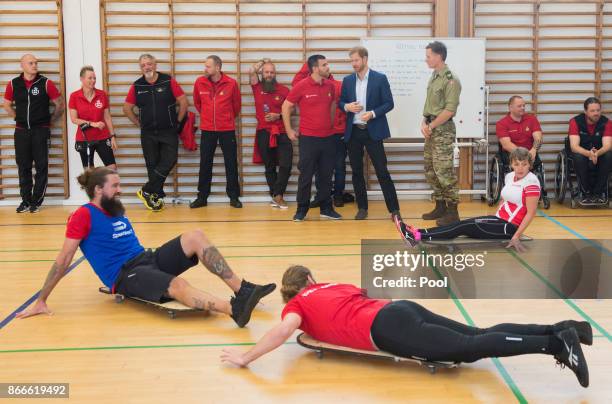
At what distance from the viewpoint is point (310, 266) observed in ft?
22.6

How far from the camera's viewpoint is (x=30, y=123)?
398 inches

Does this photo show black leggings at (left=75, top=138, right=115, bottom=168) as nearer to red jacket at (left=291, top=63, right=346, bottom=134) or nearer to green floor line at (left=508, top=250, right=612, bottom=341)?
red jacket at (left=291, top=63, right=346, bottom=134)

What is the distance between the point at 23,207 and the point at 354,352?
697 centimetres

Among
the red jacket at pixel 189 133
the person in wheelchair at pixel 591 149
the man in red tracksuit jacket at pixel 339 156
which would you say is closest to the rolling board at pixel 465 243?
the man in red tracksuit jacket at pixel 339 156

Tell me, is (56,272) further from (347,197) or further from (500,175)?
(500,175)

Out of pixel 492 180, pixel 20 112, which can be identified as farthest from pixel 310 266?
pixel 20 112

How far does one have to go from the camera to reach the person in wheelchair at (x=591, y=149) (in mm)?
9891

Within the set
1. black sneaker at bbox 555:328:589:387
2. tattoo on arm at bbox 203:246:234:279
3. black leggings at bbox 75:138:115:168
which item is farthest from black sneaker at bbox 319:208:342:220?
black sneaker at bbox 555:328:589:387

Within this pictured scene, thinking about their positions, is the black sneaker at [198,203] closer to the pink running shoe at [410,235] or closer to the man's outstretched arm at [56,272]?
the pink running shoe at [410,235]

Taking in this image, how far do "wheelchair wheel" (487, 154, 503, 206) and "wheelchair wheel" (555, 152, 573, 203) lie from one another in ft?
2.51

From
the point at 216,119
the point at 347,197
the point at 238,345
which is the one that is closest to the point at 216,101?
the point at 216,119

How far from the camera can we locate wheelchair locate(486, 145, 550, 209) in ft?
32.8

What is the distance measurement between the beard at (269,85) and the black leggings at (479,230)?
3.69 metres

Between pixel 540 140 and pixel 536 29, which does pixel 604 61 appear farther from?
pixel 540 140
